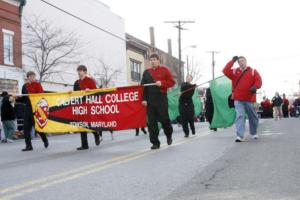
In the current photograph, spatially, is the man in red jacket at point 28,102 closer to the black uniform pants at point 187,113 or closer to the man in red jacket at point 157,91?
the man in red jacket at point 157,91

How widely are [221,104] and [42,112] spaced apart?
5308 mm

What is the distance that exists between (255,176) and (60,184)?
212 centimetres

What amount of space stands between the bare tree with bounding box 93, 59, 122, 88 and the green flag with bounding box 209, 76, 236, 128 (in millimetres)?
25620

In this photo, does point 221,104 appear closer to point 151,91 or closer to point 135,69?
point 151,91

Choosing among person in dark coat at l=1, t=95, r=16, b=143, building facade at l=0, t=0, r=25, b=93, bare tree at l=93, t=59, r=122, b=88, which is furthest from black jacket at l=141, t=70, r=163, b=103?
bare tree at l=93, t=59, r=122, b=88

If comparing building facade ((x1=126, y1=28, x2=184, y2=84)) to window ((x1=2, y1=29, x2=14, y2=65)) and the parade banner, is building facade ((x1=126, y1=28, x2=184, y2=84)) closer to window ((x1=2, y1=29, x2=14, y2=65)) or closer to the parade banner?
window ((x1=2, y1=29, x2=14, y2=65))

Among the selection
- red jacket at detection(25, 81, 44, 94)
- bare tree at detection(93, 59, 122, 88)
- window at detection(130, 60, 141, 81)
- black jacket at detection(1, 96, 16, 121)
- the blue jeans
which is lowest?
the blue jeans

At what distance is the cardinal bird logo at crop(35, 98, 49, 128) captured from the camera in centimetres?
1233

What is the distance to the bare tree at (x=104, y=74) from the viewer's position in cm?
4188

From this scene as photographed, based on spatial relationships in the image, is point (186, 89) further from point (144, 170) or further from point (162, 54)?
point (162, 54)

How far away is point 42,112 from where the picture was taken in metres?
12.4

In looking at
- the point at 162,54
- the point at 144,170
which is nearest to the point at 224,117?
the point at 144,170

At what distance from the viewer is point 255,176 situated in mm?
6258

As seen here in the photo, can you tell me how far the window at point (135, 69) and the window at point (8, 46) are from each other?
24.3 m
